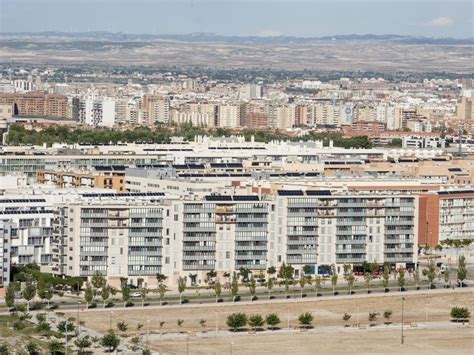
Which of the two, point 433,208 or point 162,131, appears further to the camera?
point 162,131

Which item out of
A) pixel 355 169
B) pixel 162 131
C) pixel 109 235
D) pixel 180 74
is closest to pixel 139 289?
pixel 109 235

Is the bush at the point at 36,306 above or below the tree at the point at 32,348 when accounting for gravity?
above

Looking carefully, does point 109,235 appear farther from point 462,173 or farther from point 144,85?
point 144,85

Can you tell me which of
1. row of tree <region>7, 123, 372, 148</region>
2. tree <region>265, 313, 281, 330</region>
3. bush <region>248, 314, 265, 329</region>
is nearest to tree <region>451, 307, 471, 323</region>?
tree <region>265, 313, 281, 330</region>

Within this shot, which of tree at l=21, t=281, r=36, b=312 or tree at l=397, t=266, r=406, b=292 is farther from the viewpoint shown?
tree at l=397, t=266, r=406, b=292

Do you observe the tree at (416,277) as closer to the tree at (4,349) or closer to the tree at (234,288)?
the tree at (234,288)

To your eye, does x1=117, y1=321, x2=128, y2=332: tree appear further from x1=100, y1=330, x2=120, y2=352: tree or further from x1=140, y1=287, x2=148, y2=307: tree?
x1=140, y1=287, x2=148, y2=307: tree

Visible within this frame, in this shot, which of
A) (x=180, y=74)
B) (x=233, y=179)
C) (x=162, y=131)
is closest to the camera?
(x=233, y=179)

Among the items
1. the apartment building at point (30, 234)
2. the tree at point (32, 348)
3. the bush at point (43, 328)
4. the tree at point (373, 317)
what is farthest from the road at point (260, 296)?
the tree at point (32, 348)

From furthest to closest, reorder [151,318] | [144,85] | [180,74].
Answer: [180,74], [144,85], [151,318]
